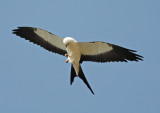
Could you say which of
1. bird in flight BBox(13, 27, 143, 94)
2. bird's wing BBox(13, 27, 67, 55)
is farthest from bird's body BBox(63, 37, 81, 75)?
bird's wing BBox(13, 27, 67, 55)

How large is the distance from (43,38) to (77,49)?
1.25 meters

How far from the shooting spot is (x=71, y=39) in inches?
474

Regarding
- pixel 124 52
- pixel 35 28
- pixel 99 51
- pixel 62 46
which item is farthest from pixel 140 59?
pixel 35 28

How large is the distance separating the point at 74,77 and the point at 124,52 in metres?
1.72

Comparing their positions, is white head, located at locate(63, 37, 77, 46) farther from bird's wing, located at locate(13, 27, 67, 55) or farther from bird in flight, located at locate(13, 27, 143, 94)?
bird's wing, located at locate(13, 27, 67, 55)

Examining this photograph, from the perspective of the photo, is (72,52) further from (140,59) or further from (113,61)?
(140,59)

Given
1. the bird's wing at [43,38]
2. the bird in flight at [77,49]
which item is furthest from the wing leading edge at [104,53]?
the bird's wing at [43,38]

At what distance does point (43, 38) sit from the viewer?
1282 cm

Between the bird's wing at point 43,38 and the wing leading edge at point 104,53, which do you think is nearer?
the wing leading edge at point 104,53

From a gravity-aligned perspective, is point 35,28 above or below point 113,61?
above

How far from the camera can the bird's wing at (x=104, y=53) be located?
11930mm

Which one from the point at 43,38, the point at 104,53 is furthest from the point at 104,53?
the point at 43,38

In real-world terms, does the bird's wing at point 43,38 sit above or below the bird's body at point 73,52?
above

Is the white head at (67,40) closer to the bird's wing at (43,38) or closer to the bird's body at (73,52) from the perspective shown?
the bird's body at (73,52)
